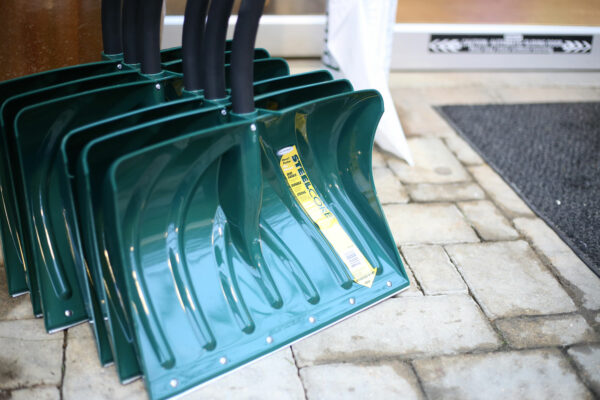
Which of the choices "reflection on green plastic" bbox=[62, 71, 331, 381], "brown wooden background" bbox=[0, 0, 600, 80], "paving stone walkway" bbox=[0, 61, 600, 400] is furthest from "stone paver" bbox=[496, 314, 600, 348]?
"brown wooden background" bbox=[0, 0, 600, 80]

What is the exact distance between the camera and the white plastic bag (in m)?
2.31

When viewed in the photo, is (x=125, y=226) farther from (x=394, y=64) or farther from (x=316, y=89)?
(x=394, y=64)

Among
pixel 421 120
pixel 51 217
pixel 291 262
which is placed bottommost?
pixel 421 120

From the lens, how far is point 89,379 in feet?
4.68

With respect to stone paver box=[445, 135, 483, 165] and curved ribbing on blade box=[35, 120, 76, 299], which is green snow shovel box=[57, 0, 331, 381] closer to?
curved ribbing on blade box=[35, 120, 76, 299]

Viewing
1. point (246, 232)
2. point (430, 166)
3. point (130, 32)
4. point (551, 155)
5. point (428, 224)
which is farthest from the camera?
point (551, 155)

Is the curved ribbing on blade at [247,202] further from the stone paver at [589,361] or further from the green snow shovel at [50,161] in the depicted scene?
the stone paver at [589,361]

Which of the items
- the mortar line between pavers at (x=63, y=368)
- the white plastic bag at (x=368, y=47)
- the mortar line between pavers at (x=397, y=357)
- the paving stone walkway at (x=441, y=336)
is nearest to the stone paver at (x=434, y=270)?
the paving stone walkway at (x=441, y=336)

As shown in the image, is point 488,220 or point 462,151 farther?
point 462,151

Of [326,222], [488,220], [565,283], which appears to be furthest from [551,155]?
[326,222]

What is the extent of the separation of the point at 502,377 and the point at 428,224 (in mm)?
717

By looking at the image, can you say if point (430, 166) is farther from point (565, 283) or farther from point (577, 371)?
point (577, 371)

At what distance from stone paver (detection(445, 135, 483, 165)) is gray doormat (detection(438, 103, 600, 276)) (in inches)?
1.2

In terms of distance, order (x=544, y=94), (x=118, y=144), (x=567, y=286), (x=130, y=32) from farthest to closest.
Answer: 1. (x=544, y=94)
2. (x=567, y=286)
3. (x=130, y=32)
4. (x=118, y=144)
